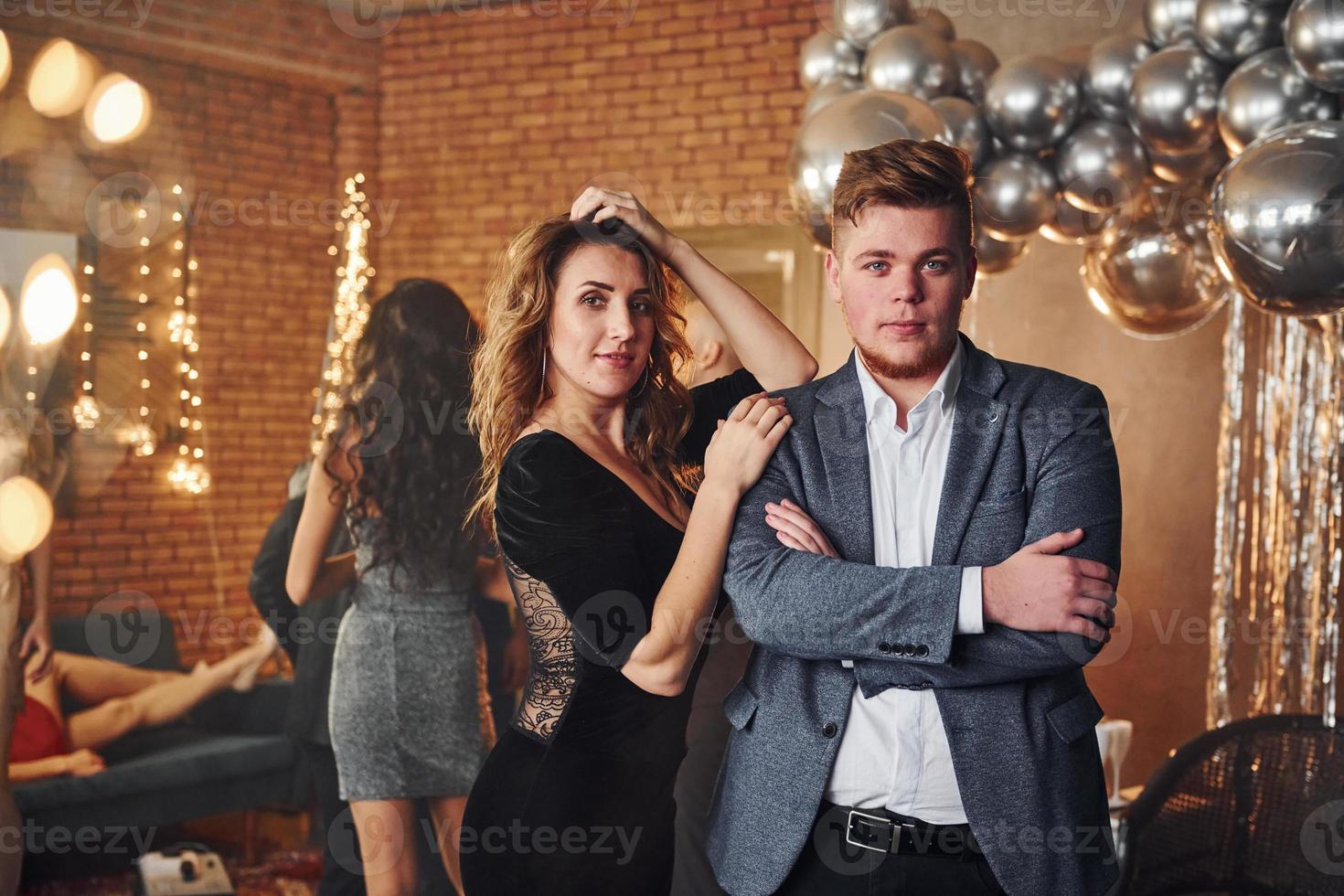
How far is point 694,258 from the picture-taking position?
6.57 ft

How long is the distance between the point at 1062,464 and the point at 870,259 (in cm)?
36

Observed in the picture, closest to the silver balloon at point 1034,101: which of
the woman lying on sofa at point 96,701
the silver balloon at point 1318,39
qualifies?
the silver balloon at point 1318,39

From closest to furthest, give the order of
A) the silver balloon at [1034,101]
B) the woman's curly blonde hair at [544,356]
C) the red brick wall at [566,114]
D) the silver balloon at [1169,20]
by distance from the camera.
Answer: the woman's curly blonde hair at [544,356] → the silver balloon at [1169,20] → the silver balloon at [1034,101] → the red brick wall at [566,114]

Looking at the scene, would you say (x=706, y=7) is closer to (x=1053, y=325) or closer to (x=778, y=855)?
(x=1053, y=325)

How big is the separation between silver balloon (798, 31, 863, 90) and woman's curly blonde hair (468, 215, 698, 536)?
1.74m

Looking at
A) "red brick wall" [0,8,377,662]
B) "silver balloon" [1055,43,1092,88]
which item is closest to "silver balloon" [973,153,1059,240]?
"silver balloon" [1055,43,1092,88]

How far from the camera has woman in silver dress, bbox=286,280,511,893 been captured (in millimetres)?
3021

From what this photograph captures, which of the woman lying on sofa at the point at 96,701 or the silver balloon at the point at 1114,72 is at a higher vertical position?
the silver balloon at the point at 1114,72

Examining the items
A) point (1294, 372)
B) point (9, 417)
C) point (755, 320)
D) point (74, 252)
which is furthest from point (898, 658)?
point (74, 252)

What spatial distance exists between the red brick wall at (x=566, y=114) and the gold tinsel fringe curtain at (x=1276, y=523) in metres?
2.14

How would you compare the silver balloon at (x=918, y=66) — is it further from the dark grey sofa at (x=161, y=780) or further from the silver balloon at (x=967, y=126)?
the dark grey sofa at (x=161, y=780)

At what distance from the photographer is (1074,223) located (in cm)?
311

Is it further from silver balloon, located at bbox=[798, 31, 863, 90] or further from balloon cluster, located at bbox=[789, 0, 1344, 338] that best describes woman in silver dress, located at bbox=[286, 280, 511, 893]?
silver balloon, located at bbox=[798, 31, 863, 90]

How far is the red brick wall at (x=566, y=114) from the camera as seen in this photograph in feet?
18.1
